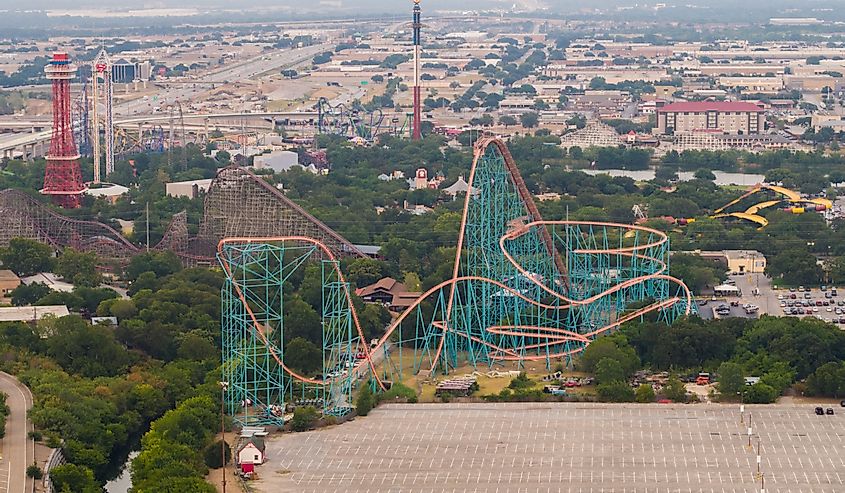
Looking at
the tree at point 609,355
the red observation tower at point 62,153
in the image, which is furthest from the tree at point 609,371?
the red observation tower at point 62,153

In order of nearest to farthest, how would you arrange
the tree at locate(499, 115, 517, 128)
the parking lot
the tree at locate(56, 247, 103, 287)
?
the parking lot, the tree at locate(56, 247, 103, 287), the tree at locate(499, 115, 517, 128)

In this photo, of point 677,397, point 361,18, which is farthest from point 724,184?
point 361,18

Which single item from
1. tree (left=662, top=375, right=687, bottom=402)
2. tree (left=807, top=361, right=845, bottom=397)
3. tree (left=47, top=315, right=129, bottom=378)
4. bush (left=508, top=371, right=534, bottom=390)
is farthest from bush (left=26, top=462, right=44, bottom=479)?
tree (left=807, top=361, right=845, bottom=397)

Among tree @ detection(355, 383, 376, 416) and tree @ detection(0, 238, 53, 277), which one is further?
tree @ detection(0, 238, 53, 277)

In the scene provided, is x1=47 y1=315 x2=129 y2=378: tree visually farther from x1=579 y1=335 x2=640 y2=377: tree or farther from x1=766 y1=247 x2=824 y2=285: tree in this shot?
x1=766 y1=247 x2=824 y2=285: tree

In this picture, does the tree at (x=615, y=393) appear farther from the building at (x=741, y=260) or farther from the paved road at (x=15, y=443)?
the building at (x=741, y=260)

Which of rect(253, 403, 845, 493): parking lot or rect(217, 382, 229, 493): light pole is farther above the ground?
rect(217, 382, 229, 493): light pole
